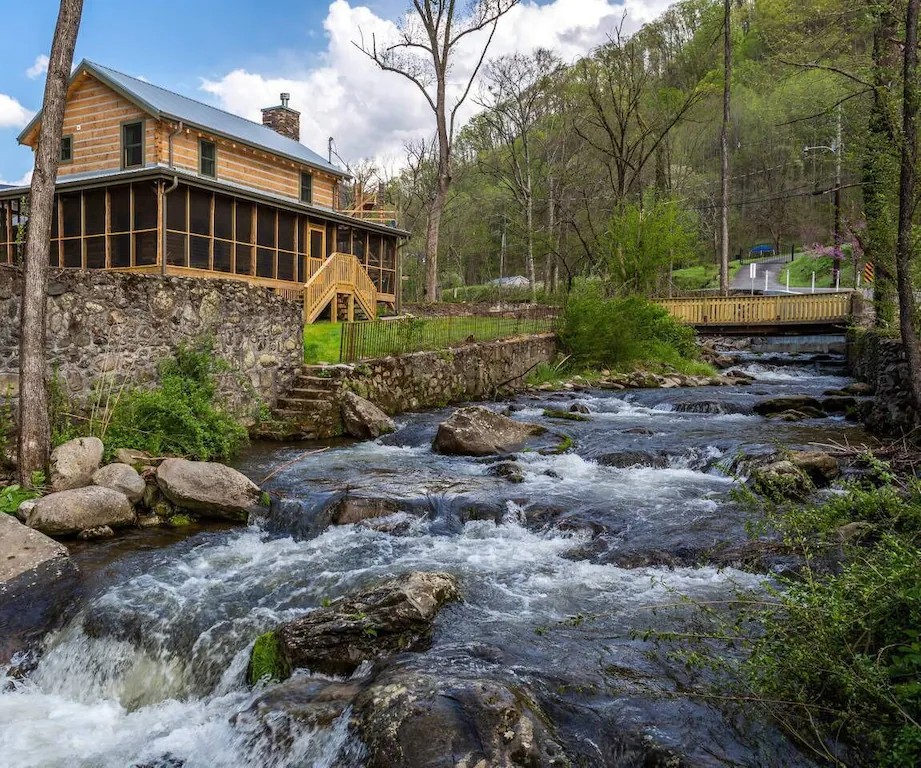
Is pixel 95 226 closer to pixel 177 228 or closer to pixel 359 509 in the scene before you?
pixel 177 228

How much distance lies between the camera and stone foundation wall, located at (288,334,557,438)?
1264 cm

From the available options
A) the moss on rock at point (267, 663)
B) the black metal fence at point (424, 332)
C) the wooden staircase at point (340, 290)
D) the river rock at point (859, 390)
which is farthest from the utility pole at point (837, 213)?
the wooden staircase at point (340, 290)

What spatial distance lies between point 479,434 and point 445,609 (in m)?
6.00

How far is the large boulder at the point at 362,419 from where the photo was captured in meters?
12.4

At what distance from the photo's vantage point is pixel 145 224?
21.8 meters

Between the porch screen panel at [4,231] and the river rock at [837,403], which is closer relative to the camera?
the river rock at [837,403]

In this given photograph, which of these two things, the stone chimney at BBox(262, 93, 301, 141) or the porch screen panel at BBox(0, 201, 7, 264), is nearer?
the porch screen panel at BBox(0, 201, 7, 264)

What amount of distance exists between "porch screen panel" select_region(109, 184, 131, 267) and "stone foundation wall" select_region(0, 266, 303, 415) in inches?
461

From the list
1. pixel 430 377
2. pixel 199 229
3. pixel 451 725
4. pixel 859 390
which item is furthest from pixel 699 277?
pixel 451 725

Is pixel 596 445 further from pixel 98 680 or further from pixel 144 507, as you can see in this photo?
pixel 98 680

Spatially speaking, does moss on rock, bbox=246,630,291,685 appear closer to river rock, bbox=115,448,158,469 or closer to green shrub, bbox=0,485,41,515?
green shrub, bbox=0,485,41,515

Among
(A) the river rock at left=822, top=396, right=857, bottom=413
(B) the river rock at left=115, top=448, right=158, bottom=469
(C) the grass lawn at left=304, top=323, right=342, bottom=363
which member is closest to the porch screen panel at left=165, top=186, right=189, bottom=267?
(C) the grass lawn at left=304, top=323, right=342, bottom=363

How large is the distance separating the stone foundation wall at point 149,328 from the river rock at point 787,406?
923 cm

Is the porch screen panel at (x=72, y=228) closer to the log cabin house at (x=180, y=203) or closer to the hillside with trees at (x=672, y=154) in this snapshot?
the log cabin house at (x=180, y=203)
